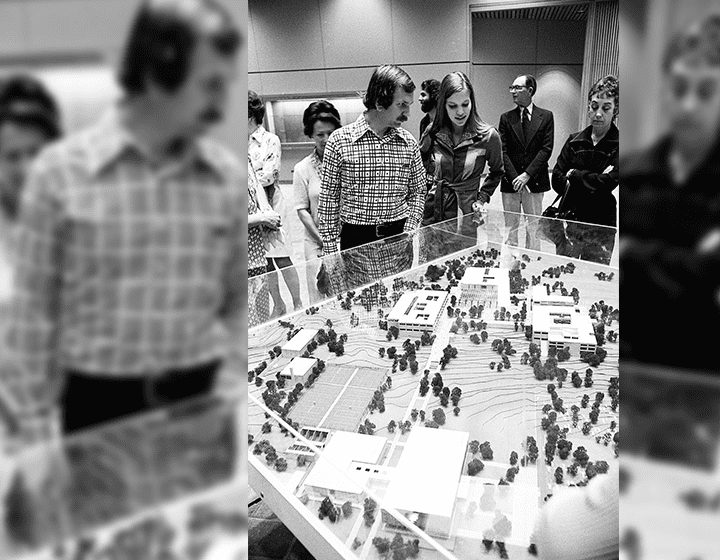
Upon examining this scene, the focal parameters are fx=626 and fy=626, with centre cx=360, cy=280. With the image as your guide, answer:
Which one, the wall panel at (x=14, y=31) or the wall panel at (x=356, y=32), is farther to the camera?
the wall panel at (x=356, y=32)

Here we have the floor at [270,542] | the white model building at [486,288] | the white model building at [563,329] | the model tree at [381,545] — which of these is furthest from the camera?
the white model building at [486,288]

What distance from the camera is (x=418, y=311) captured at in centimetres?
238

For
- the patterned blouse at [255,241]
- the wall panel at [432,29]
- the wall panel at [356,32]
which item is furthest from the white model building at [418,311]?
the wall panel at [356,32]

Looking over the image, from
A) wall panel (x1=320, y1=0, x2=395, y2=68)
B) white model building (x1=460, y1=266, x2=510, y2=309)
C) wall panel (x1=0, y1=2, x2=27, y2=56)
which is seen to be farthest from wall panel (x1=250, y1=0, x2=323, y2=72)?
wall panel (x1=0, y1=2, x2=27, y2=56)

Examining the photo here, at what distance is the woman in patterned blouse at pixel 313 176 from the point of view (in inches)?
117

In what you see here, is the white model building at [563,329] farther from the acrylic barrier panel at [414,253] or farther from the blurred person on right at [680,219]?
the blurred person on right at [680,219]

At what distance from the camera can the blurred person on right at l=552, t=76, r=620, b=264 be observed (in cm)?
307

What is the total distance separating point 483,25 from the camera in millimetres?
8289

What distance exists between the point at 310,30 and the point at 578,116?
3.94 metres

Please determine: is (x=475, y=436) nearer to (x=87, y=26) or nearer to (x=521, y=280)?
(x=521, y=280)

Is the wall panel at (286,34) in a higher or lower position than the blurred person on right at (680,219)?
higher

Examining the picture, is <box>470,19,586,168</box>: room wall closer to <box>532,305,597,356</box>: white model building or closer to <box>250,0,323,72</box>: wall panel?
<box>250,0,323,72</box>: wall panel

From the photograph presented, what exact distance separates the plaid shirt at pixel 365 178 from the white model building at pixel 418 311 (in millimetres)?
357

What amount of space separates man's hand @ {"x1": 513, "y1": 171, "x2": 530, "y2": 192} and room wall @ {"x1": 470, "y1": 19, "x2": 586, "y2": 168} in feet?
14.3
